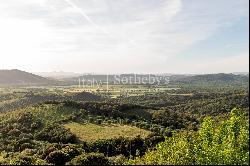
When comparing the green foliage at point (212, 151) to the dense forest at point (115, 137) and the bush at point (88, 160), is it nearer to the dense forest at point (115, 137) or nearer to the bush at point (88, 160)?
the dense forest at point (115, 137)

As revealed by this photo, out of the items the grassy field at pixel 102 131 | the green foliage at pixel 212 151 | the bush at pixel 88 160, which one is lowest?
the grassy field at pixel 102 131

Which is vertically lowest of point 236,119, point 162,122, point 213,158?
point 162,122

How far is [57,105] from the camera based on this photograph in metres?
126

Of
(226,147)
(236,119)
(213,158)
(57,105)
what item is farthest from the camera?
(57,105)

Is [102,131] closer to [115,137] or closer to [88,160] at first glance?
[115,137]

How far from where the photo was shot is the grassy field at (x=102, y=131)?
9188 cm

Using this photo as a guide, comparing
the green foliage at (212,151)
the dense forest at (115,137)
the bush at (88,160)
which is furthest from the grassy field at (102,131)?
the green foliage at (212,151)

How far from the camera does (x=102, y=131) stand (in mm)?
98500

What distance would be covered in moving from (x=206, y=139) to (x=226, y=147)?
5821mm

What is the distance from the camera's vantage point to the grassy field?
91875mm

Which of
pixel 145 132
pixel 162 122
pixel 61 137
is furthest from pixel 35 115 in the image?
pixel 162 122

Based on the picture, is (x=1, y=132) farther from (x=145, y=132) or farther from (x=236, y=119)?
(x=236, y=119)

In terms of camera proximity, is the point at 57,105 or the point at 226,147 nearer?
the point at 226,147

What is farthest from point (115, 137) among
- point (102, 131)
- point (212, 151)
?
point (212, 151)
